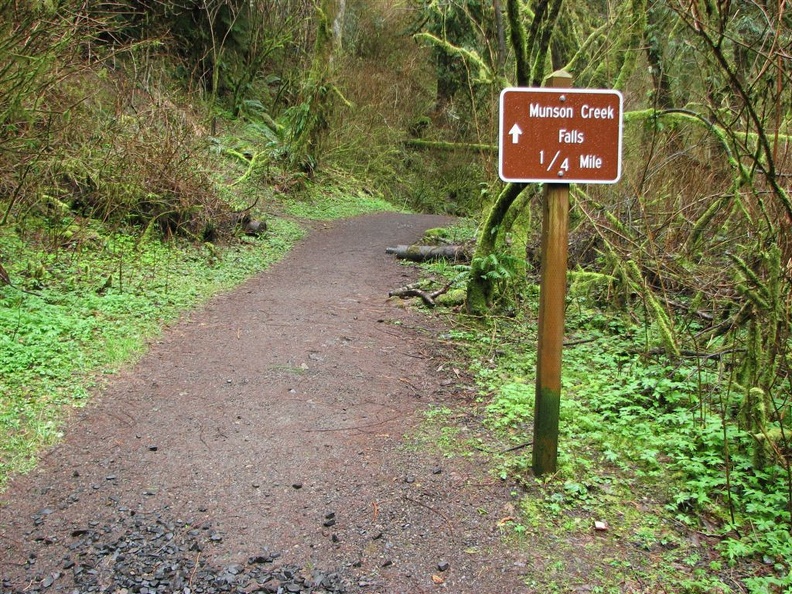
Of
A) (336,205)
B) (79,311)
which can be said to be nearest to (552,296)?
(79,311)

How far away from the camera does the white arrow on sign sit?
141 inches

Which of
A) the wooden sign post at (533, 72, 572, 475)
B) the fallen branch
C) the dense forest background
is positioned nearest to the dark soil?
the wooden sign post at (533, 72, 572, 475)

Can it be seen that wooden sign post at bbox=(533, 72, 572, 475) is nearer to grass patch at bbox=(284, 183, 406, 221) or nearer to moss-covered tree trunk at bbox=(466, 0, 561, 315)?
moss-covered tree trunk at bbox=(466, 0, 561, 315)

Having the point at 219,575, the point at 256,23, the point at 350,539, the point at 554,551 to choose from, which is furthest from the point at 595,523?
the point at 256,23

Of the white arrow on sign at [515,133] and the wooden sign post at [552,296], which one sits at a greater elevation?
the white arrow on sign at [515,133]

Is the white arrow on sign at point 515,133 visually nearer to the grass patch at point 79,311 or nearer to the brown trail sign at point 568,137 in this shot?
the brown trail sign at point 568,137

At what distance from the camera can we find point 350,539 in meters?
3.51

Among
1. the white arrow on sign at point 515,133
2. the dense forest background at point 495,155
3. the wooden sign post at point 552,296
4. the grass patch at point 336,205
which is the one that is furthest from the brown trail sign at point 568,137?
the grass patch at point 336,205

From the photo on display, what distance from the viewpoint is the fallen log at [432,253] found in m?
10.5

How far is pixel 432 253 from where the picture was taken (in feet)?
36.1

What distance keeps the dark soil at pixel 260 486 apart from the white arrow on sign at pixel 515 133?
210 centimetres

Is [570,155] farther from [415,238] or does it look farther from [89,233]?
[415,238]

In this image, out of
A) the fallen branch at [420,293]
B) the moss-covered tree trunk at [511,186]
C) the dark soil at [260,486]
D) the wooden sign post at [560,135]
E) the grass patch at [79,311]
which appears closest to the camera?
the dark soil at [260,486]

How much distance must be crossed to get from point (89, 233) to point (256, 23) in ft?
39.3
